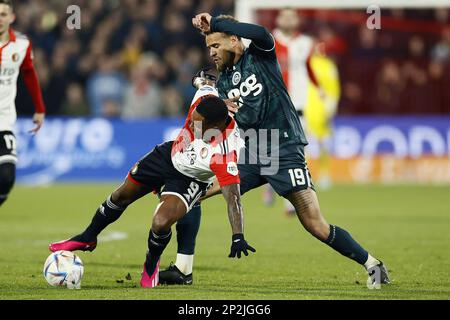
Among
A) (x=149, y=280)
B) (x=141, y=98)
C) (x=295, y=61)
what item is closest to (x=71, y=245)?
(x=149, y=280)

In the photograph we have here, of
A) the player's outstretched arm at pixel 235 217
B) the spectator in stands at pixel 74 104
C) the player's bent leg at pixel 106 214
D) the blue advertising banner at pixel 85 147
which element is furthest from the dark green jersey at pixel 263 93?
the spectator in stands at pixel 74 104

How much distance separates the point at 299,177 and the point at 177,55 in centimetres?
1348

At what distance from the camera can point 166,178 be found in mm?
8062

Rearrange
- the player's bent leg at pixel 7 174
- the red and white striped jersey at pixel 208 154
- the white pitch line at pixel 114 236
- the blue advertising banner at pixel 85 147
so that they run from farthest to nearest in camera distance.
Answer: the blue advertising banner at pixel 85 147 → the white pitch line at pixel 114 236 → the player's bent leg at pixel 7 174 → the red and white striped jersey at pixel 208 154

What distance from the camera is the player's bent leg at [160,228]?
782 cm

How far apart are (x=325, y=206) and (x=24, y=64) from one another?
6574mm

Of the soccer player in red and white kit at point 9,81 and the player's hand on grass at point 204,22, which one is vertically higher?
the player's hand on grass at point 204,22

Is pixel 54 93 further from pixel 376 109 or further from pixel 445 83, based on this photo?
pixel 445 83

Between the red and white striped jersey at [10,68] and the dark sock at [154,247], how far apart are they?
2.84 metres

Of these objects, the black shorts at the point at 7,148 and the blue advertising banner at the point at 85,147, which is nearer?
the black shorts at the point at 7,148

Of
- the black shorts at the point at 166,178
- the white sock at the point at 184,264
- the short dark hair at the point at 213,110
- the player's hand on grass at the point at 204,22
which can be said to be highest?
the player's hand on grass at the point at 204,22

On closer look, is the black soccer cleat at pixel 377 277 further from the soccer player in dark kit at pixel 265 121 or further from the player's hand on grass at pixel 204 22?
the player's hand on grass at pixel 204 22

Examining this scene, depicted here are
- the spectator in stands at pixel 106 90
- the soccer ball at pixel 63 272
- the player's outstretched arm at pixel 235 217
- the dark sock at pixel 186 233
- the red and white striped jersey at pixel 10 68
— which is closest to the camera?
the player's outstretched arm at pixel 235 217
